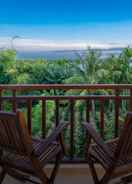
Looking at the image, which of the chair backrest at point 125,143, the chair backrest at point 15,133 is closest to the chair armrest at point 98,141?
the chair backrest at point 125,143

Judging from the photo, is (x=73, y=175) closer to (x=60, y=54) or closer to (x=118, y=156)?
(x=118, y=156)

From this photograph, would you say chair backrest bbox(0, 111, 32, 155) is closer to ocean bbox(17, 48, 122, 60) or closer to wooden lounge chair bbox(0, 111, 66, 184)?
wooden lounge chair bbox(0, 111, 66, 184)

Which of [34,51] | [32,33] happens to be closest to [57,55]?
[34,51]

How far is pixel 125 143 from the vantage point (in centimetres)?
234

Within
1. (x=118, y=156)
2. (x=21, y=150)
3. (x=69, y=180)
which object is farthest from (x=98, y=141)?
(x=69, y=180)

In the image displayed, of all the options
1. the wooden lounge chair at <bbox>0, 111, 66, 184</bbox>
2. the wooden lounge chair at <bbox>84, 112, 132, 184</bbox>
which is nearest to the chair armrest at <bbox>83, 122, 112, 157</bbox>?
the wooden lounge chair at <bbox>84, 112, 132, 184</bbox>

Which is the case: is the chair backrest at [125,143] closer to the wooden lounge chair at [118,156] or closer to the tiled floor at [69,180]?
the wooden lounge chair at [118,156]

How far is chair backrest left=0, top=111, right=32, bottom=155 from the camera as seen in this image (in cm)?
226

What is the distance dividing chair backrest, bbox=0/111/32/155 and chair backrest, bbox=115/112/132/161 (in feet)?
2.20

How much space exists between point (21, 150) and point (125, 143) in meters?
0.79

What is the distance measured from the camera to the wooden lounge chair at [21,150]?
2304 millimetres

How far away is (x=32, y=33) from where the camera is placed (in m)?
20.1

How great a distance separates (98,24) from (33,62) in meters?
4.60

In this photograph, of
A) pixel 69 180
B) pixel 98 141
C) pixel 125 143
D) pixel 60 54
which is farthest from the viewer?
pixel 60 54
